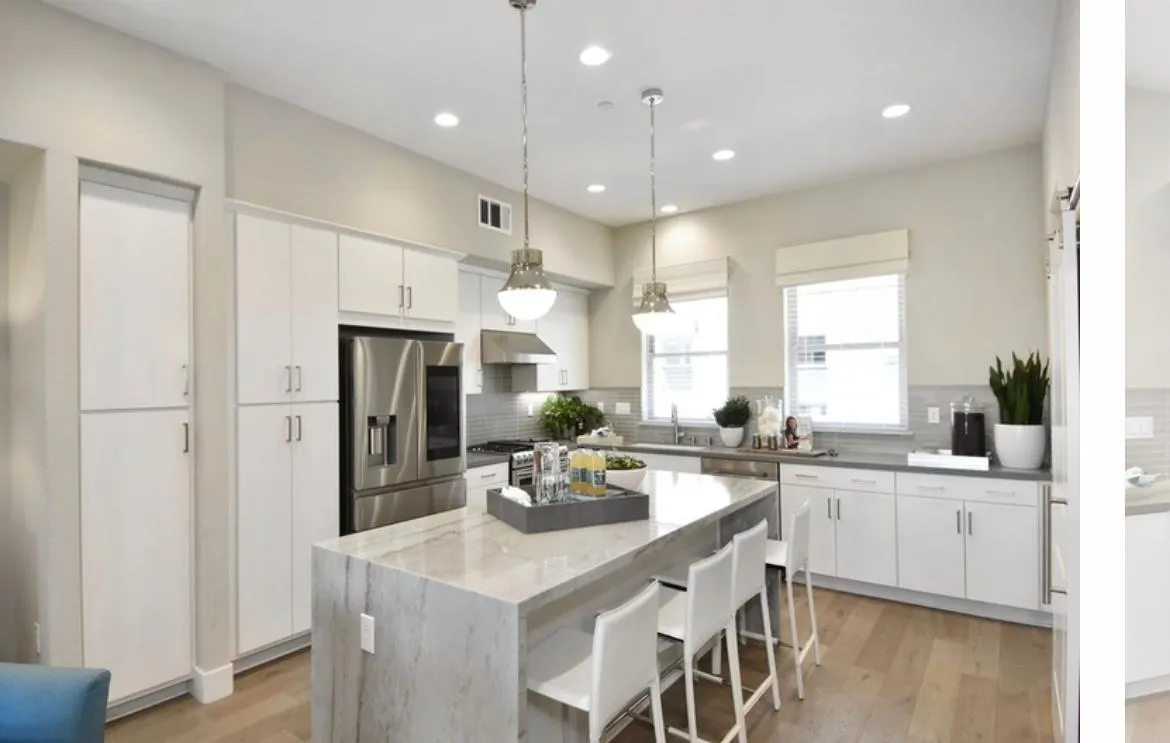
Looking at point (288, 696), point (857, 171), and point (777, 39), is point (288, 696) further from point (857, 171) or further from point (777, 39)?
point (857, 171)

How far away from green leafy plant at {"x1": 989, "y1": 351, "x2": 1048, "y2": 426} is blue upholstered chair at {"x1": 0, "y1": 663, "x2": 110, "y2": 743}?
450 cm

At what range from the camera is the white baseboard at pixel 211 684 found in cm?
270

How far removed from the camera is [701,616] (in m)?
1.98

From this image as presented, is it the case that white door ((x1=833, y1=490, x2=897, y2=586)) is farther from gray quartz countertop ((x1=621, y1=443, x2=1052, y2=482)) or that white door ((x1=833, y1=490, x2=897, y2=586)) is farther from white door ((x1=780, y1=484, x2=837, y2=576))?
gray quartz countertop ((x1=621, y1=443, x2=1052, y2=482))

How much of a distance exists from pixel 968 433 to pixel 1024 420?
32 cm

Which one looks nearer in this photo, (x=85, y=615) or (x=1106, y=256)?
(x=1106, y=256)

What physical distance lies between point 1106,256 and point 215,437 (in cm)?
317

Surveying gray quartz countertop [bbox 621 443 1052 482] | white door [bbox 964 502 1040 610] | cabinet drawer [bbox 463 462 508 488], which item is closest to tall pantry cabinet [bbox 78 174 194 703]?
cabinet drawer [bbox 463 462 508 488]

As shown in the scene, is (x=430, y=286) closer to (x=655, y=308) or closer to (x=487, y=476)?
(x=487, y=476)

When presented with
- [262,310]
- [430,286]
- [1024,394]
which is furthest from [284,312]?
[1024,394]

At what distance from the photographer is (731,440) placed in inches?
187

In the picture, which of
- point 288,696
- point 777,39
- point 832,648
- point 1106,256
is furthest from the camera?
point 832,648

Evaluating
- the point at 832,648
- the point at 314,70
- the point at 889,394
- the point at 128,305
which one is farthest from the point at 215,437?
the point at 889,394

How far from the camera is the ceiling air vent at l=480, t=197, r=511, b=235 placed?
4.32 metres
